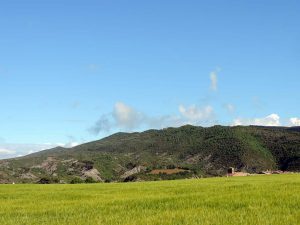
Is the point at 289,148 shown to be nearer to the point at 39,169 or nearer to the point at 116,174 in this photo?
the point at 116,174

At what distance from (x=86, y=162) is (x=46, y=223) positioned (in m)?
169

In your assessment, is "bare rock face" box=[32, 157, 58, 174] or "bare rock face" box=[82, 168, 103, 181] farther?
"bare rock face" box=[32, 157, 58, 174]

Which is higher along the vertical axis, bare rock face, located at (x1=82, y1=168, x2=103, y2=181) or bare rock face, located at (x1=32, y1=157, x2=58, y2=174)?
bare rock face, located at (x1=32, y1=157, x2=58, y2=174)

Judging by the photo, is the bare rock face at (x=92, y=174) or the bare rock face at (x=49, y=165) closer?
the bare rock face at (x=92, y=174)

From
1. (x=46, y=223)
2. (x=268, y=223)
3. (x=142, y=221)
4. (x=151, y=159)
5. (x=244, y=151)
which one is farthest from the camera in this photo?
(x=151, y=159)

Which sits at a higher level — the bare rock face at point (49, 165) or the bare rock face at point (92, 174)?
the bare rock face at point (49, 165)

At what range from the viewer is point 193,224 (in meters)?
11.0

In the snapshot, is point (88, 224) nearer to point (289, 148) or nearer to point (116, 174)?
point (116, 174)

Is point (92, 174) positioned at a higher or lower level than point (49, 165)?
lower

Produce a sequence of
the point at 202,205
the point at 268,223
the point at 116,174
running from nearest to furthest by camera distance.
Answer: the point at 268,223 < the point at 202,205 < the point at 116,174

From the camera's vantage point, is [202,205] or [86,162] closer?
[202,205]

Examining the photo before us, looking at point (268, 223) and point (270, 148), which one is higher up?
point (270, 148)

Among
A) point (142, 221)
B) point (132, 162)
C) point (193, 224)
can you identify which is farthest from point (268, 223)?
point (132, 162)

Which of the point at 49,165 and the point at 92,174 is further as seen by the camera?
the point at 49,165
